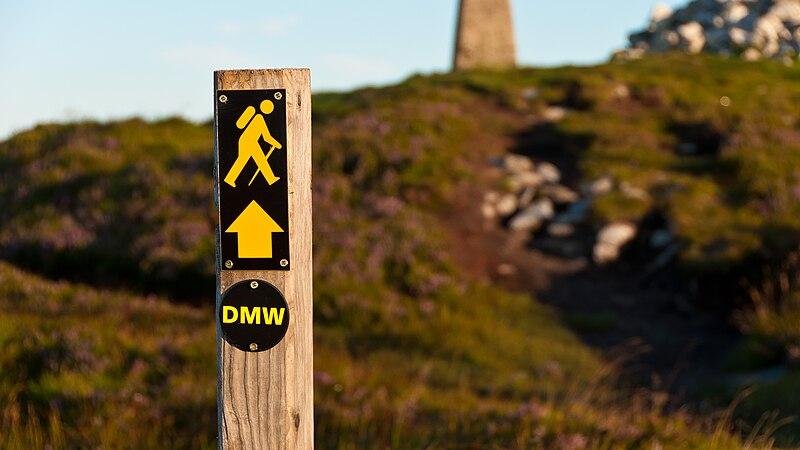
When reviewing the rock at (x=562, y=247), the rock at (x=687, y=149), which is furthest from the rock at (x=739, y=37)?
the rock at (x=562, y=247)

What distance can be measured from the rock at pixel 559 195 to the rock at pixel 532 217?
374mm

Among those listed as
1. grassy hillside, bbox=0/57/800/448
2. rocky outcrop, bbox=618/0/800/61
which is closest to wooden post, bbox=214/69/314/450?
grassy hillside, bbox=0/57/800/448

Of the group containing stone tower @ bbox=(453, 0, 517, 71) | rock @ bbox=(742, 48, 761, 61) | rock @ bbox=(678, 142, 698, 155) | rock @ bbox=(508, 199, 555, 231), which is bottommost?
rock @ bbox=(508, 199, 555, 231)

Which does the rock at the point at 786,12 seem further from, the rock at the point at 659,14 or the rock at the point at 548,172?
the rock at the point at 548,172

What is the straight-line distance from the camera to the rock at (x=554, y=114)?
62.1ft

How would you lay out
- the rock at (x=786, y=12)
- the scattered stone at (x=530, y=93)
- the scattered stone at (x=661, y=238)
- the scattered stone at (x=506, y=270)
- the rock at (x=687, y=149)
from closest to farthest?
1. the scattered stone at (x=506, y=270)
2. the scattered stone at (x=661, y=238)
3. the rock at (x=687, y=149)
4. the scattered stone at (x=530, y=93)
5. the rock at (x=786, y=12)

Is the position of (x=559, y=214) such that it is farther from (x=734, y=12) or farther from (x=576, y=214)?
(x=734, y=12)

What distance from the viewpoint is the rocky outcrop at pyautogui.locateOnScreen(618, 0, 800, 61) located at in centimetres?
2897

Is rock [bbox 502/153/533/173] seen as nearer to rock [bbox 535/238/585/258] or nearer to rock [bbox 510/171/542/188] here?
rock [bbox 510/171/542/188]

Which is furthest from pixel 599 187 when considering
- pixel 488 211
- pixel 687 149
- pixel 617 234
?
pixel 687 149

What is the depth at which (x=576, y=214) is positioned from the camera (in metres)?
14.9

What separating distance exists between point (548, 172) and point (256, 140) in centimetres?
1295

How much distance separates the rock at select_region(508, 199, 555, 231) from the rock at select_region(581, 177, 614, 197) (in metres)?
0.75

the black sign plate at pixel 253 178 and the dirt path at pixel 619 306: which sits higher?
the black sign plate at pixel 253 178
